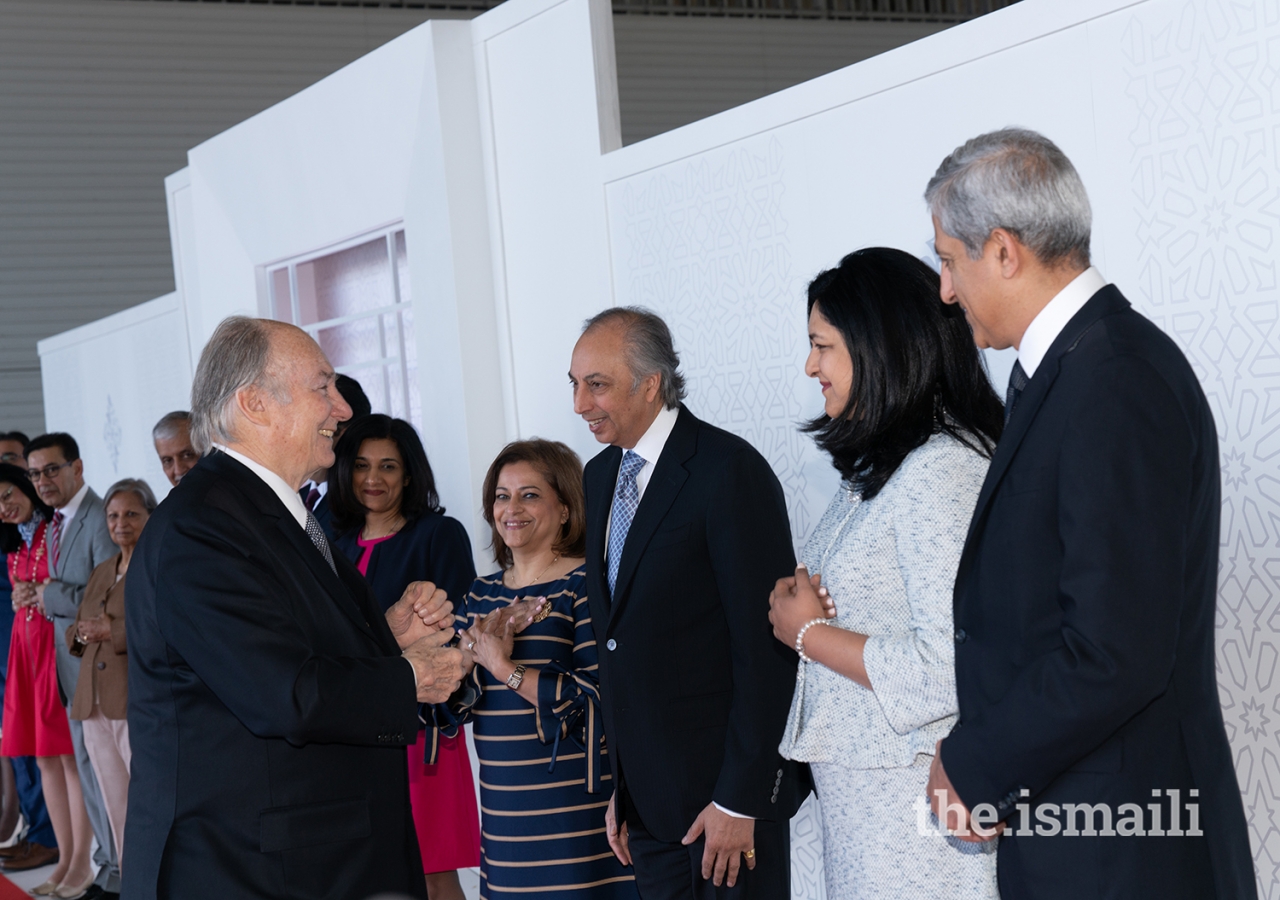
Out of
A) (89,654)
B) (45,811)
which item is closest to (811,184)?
(89,654)

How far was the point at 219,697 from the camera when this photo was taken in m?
2.14

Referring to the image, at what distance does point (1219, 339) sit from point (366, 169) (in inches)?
156

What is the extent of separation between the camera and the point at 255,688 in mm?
2082

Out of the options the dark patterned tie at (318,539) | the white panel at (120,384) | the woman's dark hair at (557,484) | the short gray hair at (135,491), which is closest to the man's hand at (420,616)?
the dark patterned tie at (318,539)

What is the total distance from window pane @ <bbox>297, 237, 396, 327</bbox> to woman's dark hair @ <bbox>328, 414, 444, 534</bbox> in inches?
59.6

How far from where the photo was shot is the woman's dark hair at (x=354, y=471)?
429cm

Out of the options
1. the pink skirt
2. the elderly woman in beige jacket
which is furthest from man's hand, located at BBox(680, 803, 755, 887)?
the elderly woman in beige jacket

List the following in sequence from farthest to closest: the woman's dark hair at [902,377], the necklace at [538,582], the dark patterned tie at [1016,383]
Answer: the necklace at [538,582] < the woman's dark hair at [902,377] < the dark patterned tie at [1016,383]

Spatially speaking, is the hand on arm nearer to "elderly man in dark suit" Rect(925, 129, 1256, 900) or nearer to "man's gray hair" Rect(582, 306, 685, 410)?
"elderly man in dark suit" Rect(925, 129, 1256, 900)

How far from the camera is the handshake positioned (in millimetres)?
2418

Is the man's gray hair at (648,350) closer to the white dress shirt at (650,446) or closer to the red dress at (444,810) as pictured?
the white dress shirt at (650,446)

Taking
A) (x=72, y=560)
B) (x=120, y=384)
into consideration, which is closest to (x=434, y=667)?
(x=72, y=560)

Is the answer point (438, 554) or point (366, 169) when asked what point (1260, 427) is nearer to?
point (438, 554)

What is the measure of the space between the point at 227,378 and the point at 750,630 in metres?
1.22
